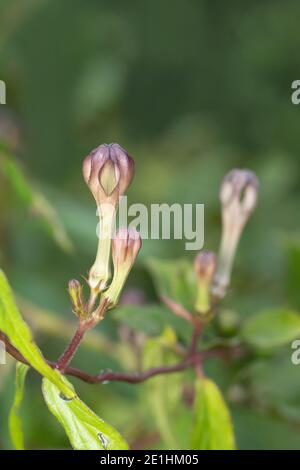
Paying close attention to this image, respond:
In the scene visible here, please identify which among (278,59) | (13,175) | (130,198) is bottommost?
(13,175)

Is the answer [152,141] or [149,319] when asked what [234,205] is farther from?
[152,141]

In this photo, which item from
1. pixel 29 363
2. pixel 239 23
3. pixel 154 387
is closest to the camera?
pixel 29 363

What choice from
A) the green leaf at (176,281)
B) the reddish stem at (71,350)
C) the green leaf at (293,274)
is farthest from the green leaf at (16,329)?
the green leaf at (293,274)

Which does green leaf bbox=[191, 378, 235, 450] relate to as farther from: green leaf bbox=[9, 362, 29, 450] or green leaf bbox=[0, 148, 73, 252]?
green leaf bbox=[0, 148, 73, 252]

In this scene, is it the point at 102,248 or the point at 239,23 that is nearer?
the point at 102,248

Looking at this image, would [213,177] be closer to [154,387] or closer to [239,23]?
[239,23]

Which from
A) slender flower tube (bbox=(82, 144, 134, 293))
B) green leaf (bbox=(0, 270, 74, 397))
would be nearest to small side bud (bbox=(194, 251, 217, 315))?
slender flower tube (bbox=(82, 144, 134, 293))

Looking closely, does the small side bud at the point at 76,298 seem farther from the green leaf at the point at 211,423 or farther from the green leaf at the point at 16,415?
the green leaf at the point at 211,423
